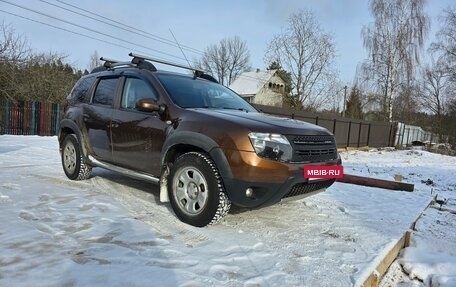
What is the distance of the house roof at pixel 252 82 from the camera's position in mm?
47594

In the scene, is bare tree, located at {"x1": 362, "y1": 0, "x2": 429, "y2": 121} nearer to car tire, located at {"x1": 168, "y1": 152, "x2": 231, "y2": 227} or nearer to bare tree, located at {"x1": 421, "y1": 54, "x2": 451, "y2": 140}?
bare tree, located at {"x1": 421, "y1": 54, "x2": 451, "y2": 140}

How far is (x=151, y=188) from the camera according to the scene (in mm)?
6152

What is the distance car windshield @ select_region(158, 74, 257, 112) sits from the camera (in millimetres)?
A: 4949

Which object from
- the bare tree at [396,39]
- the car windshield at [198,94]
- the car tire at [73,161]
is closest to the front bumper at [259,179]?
the car windshield at [198,94]

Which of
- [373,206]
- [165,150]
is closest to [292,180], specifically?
[165,150]

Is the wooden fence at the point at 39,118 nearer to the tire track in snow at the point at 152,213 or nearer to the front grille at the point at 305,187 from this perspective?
the tire track in snow at the point at 152,213

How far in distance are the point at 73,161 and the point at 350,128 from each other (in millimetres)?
19559

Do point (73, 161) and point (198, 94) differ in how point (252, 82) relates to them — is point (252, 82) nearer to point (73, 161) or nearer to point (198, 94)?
point (73, 161)

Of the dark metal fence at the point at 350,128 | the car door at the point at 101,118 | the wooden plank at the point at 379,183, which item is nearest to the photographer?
the car door at the point at 101,118

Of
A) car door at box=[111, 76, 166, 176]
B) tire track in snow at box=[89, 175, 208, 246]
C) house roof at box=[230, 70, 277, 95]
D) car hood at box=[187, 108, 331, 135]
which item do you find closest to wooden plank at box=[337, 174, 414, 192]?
car hood at box=[187, 108, 331, 135]

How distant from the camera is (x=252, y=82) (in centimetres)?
5075

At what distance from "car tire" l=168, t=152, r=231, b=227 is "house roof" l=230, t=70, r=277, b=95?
4164 centimetres

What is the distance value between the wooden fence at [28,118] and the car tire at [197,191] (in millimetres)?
15621

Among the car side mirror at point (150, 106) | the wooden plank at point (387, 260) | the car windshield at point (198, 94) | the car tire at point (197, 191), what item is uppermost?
the car windshield at point (198, 94)
